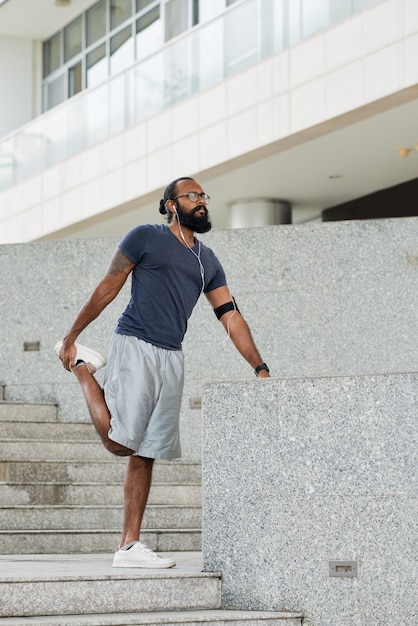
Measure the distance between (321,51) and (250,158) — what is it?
2.54m

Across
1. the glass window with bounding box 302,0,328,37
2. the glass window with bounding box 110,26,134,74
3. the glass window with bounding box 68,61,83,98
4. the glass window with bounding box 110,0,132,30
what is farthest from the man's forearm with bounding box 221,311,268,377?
the glass window with bounding box 68,61,83,98

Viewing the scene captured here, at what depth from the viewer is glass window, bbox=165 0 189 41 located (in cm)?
2377

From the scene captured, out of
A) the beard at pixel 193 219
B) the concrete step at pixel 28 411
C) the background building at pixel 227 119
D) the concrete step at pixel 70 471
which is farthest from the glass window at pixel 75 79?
the beard at pixel 193 219

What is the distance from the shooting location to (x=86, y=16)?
29.4 m

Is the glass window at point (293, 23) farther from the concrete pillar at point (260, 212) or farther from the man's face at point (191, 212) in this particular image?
the man's face at point (191, 212)

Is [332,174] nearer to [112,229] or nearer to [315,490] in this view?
[112,229]

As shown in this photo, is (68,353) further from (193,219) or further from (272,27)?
(272,27)

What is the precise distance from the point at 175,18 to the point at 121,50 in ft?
10.6

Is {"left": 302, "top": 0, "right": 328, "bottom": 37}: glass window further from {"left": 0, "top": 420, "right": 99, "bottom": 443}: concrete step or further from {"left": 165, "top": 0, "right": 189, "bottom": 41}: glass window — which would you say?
{"left": 0, "top": 420, "right": 99, "bottom": 443}: concrete step

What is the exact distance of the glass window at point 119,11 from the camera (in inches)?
1071

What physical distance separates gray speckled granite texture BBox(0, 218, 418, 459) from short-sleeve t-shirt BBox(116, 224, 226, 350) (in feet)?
11.8

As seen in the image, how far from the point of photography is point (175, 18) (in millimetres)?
24188

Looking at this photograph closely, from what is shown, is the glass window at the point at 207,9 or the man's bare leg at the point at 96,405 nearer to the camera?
the man's bare leg at the point at 96,405

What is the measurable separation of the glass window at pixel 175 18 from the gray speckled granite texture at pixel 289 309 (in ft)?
46.4
